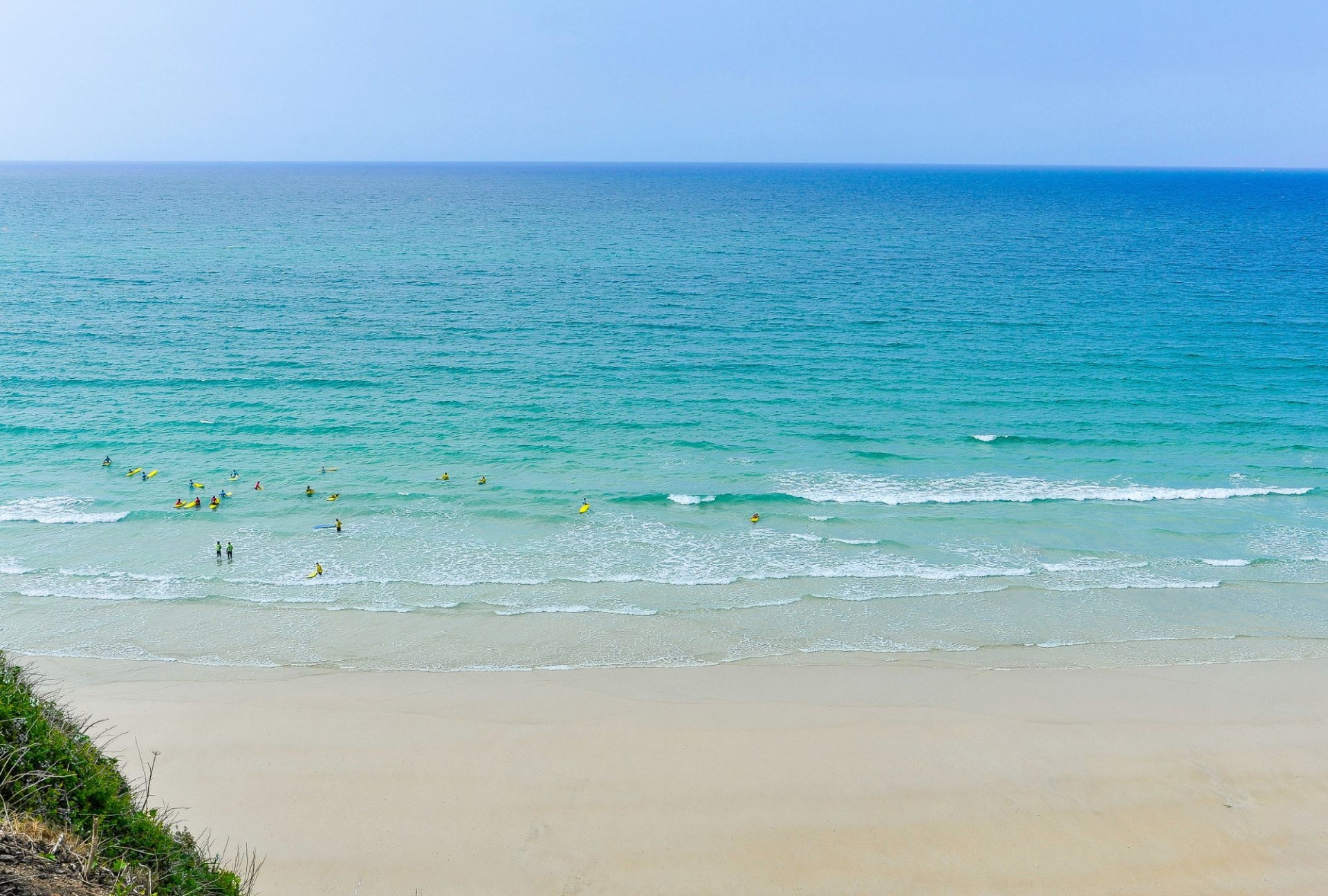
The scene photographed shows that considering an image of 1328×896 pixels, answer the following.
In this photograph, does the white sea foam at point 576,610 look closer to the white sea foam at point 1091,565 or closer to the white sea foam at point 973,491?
the white sea foam at point 973,491

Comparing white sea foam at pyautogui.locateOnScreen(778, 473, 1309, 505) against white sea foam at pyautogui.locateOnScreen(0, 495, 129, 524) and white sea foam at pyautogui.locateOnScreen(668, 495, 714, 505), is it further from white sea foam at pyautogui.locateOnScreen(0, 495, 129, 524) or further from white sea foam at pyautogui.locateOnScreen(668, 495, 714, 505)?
white sea foam at pyautogui.locateOnScreen(0, 495, 129, 524)

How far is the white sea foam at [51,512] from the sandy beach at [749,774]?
9.72 meters

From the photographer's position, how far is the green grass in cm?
778

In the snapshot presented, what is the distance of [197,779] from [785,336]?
4174cm

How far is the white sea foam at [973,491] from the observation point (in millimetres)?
30750

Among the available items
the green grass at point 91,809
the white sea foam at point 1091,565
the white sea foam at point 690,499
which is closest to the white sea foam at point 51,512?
the white sea foam at point 690,499

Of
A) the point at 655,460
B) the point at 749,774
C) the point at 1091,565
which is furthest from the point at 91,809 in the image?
the point at 1091,565

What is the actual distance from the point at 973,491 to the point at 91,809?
3018 centimetres

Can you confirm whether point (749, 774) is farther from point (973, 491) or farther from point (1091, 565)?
point (973, 491)

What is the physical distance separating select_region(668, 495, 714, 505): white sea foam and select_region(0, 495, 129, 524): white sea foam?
2120 centimetres

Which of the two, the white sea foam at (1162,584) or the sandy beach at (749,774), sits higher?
the white sea foam at (1162,584)

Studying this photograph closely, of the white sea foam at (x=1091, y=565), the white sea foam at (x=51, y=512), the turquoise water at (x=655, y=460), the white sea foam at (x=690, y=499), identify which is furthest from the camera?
the white sea foam at (x=690, y=499)

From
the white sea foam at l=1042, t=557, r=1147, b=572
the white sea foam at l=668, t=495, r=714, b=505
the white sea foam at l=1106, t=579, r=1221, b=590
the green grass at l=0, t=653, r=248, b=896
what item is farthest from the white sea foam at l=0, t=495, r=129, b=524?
the white sea foam at l=1106, t=579, r=1221, b=590

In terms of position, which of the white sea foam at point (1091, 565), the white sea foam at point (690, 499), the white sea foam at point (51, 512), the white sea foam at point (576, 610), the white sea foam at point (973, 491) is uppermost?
the white sea foam at point (973, 491)
